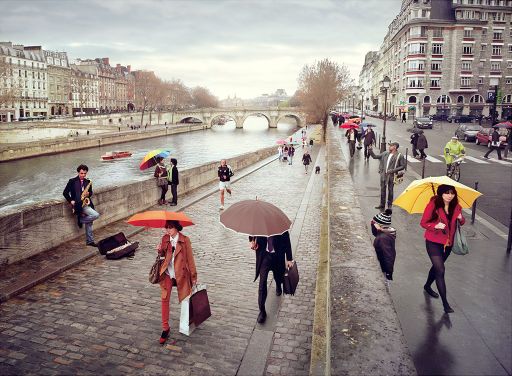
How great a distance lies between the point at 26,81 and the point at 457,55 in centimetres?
8581

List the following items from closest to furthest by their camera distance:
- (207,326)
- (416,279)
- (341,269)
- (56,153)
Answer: (207,326) < (341,269) < (416,279) < (56,153)

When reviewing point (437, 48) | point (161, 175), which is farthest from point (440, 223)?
point (437, 48)

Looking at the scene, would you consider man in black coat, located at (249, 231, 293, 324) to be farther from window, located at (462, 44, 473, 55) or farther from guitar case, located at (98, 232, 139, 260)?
window, located at (462, 44, 473, 55)

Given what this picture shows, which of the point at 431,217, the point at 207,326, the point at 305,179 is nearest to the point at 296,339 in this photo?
the point at 207,326

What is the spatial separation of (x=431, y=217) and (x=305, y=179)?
48.6 ft

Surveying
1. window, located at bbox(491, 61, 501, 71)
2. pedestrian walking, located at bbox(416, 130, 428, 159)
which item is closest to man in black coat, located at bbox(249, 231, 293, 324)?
pedestrian walking, located at bbox(416, 130, 428, 159)

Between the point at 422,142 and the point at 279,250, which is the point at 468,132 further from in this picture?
the point at 279,250

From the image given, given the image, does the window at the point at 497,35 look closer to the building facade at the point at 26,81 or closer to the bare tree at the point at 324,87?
the bare tree at the point at 324,87

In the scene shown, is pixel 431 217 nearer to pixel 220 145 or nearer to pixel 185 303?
pixel 185 303

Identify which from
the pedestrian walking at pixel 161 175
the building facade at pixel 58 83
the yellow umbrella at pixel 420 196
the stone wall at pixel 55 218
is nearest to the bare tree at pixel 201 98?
the building facade at pixel 58 83

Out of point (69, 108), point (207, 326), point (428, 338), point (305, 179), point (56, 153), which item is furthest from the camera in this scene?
point (69, 108)

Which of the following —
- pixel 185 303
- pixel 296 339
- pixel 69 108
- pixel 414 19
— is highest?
pixel 414 19

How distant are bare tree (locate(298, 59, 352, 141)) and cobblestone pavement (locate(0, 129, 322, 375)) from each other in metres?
48.7

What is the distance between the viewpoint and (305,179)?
66.1ft
